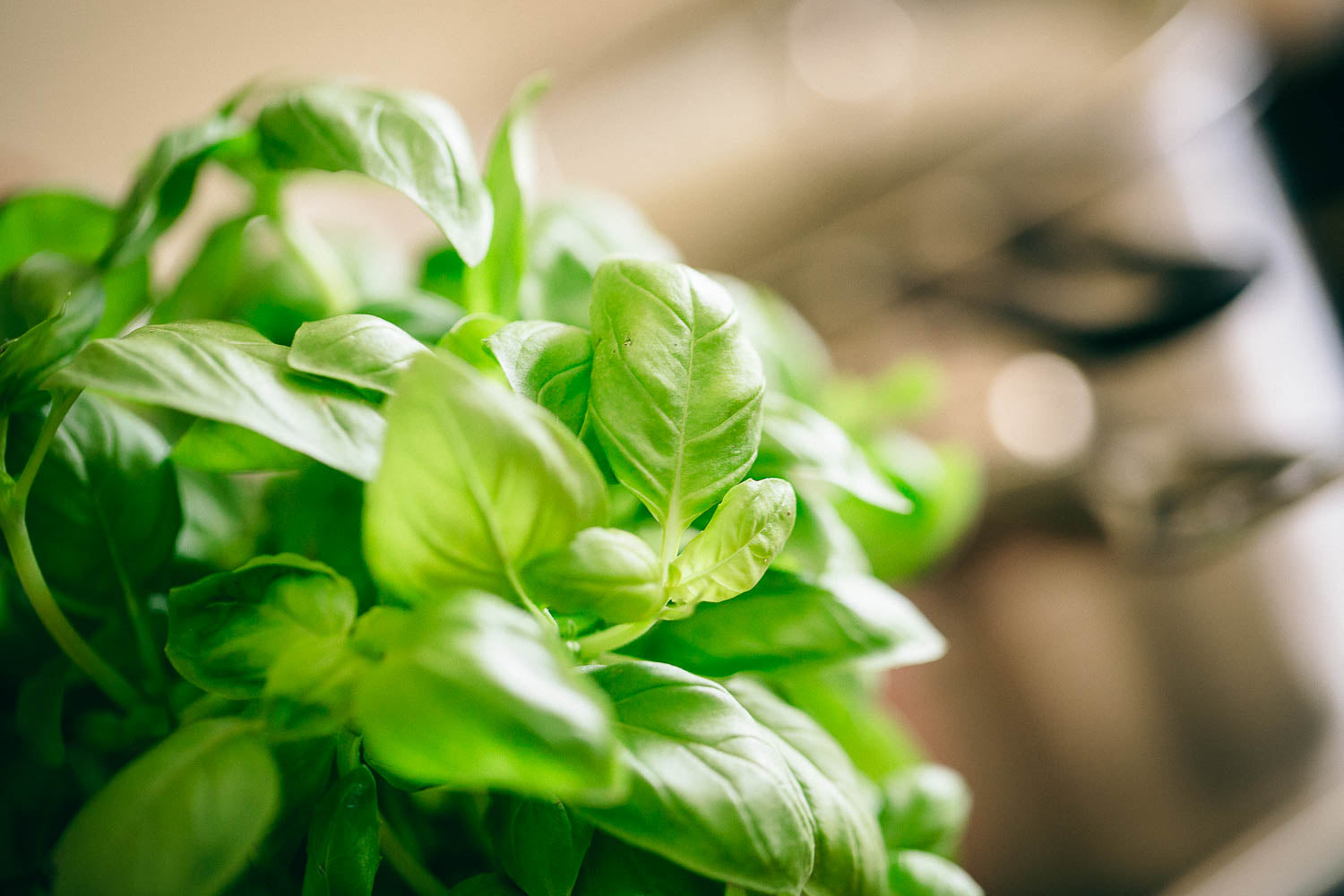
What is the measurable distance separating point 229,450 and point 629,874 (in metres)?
0.17

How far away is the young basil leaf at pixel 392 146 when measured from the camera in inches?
10.8

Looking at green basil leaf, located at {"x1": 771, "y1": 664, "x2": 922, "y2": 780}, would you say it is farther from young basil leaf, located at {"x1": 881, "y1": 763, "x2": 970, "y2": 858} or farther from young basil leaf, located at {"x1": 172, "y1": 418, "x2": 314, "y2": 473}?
young basil leaf, located at {"x1": 172, "y1": 418, "x2": 314, "y2": 473}

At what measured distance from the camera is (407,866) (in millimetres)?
284

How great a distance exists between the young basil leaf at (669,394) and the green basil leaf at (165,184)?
169mm

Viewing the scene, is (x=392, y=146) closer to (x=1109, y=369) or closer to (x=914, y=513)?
(x=914, y=513)

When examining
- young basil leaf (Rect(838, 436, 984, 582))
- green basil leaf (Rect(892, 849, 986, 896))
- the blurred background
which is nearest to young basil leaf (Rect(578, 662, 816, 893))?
green basil leaf (Rect(892, 849, 986, 896))

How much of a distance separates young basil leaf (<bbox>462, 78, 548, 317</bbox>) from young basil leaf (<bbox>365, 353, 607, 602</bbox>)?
0.40 feet

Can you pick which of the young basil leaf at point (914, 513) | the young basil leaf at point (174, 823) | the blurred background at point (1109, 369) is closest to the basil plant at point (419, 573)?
the young basil leaf at point (174, 823)

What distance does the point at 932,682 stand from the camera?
2.35ft

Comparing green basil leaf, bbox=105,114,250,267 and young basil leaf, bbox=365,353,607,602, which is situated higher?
green basil leaf, bbox=105,114,250,267

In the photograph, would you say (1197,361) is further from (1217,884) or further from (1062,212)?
(1217,884)

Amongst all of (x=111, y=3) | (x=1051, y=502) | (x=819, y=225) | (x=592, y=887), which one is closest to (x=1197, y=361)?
(x=1051, y=502)

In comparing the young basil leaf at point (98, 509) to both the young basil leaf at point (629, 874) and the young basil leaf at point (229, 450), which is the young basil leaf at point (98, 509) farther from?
the young basil leaf at point (629, 874)

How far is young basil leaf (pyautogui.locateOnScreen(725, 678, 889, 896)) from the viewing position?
0.80 feet
